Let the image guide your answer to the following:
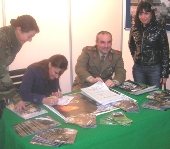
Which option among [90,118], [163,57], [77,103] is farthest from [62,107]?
[163,57]

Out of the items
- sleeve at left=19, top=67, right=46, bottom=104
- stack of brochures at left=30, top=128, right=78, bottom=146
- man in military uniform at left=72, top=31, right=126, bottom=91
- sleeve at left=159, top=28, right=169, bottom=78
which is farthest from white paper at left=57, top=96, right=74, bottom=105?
sleeve at left=159, top=28, right=169, bottom=78

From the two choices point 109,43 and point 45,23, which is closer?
point 109,43

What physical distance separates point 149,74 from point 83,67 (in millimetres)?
764

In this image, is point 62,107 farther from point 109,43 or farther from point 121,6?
point 121,6

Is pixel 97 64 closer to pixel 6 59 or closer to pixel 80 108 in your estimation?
pixel 80 108

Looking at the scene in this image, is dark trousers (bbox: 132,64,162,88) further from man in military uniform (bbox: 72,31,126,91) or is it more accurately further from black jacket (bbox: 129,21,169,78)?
man in military uniform (bbox: 72,31,126,91)

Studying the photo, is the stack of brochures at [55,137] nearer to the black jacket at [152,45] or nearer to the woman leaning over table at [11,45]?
the woman leaning over table at [11,45]

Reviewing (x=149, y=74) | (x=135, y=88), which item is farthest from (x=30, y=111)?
(x=149, y=74)

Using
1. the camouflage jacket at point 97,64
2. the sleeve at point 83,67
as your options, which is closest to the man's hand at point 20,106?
the sleeve at point 83,67

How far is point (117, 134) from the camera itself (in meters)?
1.47

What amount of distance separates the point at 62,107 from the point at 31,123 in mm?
324

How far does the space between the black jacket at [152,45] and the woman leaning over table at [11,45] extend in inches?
51.9

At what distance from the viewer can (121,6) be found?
3.96 metres

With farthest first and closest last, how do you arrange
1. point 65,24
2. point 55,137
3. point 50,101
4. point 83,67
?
1. point 65,24
2. point 83,67
3. point 50,101
4. point 55,137
